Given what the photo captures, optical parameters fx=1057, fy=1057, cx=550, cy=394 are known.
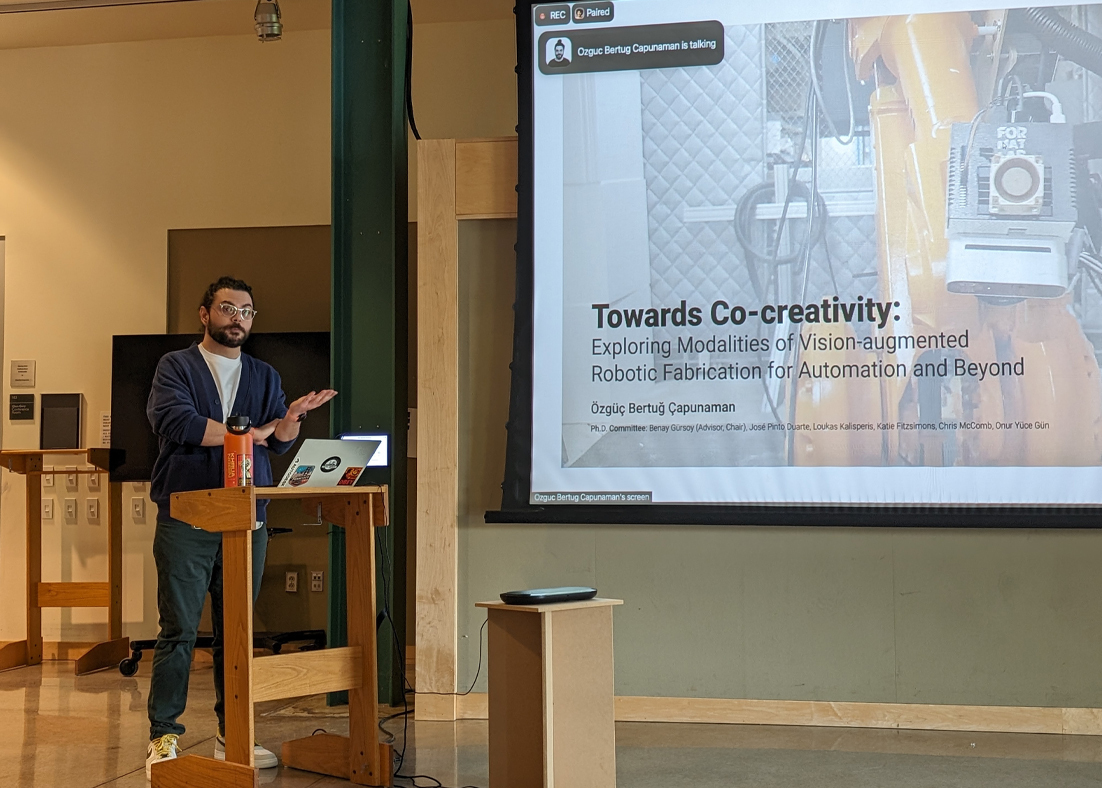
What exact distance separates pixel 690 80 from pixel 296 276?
9.51 ft

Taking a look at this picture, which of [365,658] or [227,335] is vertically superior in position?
[227,335]

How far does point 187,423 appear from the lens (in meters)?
3.31

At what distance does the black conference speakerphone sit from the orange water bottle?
0.80 metres

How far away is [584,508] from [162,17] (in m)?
3.98

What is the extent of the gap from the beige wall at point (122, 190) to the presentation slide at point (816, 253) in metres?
2.51

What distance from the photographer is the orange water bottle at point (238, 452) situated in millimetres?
2973

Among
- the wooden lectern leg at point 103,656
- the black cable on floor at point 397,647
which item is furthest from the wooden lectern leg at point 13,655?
the black cable on floor at point 397,647

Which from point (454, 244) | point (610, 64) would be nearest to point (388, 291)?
point (454, 244)

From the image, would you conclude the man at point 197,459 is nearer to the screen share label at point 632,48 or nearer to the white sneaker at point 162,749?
the white sneaker at point 162,749

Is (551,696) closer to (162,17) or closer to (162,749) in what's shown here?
(162,749)

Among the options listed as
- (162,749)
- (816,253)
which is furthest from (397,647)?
(816,253)

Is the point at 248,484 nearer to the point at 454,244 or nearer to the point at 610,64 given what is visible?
the point at 454,244

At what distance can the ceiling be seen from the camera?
5812mm

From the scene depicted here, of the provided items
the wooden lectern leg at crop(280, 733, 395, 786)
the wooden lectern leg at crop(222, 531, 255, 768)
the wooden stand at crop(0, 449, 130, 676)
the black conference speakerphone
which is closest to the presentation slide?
the black conference speakerphone
